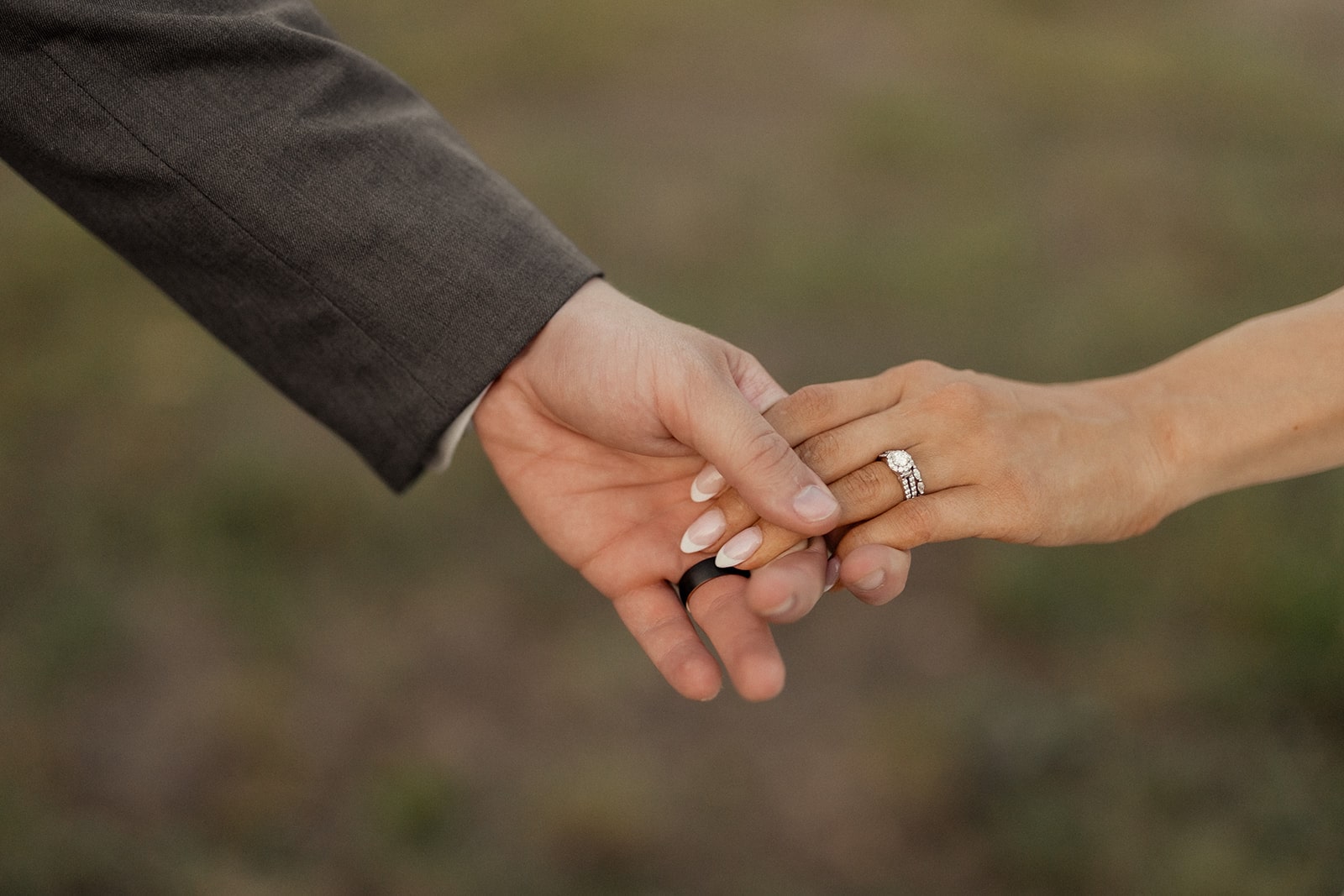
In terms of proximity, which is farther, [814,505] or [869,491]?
[869,491]

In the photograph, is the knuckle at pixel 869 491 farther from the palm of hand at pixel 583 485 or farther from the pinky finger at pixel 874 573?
the palm of hand at pixel 583 485

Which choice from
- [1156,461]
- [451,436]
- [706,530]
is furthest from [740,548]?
[1156,461]

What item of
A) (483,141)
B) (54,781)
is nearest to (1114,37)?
(483,141)

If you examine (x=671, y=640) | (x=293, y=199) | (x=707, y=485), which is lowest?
(x=671, y=640)

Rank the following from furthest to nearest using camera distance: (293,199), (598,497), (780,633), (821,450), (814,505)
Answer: (780,633) → (598,497) → (821,450) → (293,199) → (814,505)

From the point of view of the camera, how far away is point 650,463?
197 centimetres

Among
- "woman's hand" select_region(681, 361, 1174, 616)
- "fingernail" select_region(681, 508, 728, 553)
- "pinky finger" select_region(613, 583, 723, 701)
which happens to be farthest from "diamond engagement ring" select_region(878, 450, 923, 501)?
"pinky finger" select_region(613, 583, 723, 701)

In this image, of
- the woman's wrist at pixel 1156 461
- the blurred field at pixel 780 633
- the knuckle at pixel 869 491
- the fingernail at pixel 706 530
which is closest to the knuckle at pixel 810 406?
the knuckle at pixel 869 491

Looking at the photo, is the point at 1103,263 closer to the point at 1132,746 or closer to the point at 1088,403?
the point at 1132,746

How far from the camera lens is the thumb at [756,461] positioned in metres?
1.61

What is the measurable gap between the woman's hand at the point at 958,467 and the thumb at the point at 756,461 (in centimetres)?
10

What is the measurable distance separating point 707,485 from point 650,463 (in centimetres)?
20

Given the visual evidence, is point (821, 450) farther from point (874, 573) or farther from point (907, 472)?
point (874, 573)

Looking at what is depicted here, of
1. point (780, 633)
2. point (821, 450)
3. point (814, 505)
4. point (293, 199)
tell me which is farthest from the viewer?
point (780, 633)
